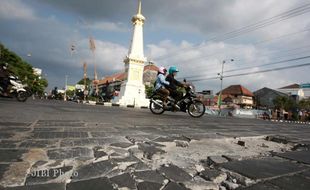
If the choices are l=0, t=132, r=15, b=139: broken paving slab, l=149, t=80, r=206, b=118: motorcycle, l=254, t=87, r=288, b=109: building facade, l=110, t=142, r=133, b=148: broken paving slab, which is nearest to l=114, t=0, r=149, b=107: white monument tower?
l=149, t=80, r=206, b=118: motorcycle

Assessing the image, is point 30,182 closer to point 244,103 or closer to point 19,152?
point 19,152

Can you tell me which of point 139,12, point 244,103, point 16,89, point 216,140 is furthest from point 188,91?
point 244,103

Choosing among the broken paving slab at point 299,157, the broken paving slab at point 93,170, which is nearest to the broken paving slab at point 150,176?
the broken paving slab at point 93,170

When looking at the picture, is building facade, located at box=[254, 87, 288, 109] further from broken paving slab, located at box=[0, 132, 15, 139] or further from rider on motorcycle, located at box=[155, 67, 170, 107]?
broken paving slab, located at box=[0, 132, 15, 139]

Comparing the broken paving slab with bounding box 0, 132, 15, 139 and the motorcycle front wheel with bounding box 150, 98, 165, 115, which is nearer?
the broken paving slab with bounding box 0, 132, 15, 139

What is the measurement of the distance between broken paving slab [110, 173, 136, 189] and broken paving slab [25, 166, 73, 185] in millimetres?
377

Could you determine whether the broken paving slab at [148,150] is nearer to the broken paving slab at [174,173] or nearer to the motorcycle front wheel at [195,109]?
the broken paving slab at [174,173]

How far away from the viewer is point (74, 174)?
1778mm

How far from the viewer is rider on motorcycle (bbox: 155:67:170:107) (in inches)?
348

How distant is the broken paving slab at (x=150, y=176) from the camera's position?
1769 millimetres

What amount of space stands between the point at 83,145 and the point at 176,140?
1.24 m

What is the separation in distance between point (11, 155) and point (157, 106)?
738 cm

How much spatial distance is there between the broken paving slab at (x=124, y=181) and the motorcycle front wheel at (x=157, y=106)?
735 cm

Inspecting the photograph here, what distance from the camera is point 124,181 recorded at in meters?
1.71
